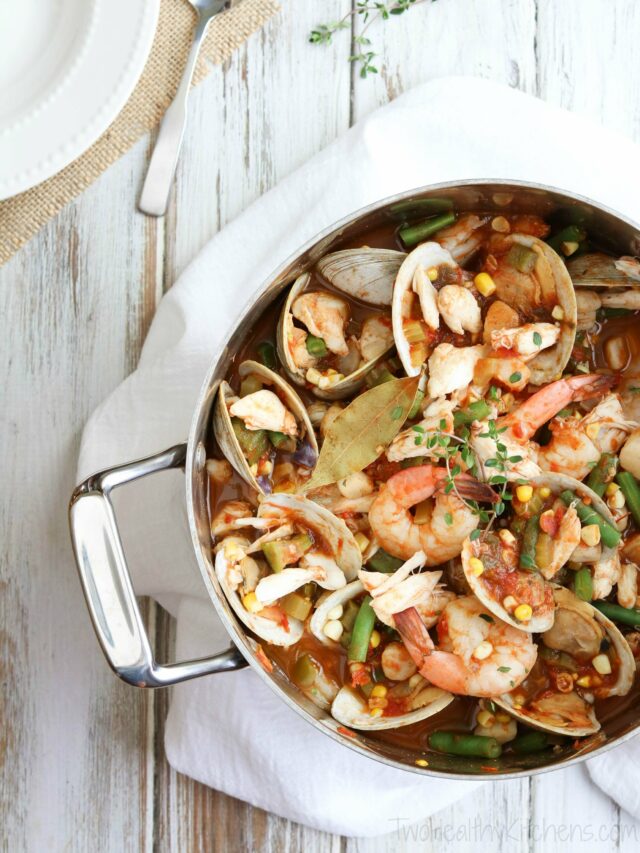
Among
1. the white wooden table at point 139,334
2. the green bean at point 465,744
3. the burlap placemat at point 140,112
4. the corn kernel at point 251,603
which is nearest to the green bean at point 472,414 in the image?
the corn kernel at point 251,603

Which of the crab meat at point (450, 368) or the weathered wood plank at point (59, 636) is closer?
the crab meat at point (450, 368)

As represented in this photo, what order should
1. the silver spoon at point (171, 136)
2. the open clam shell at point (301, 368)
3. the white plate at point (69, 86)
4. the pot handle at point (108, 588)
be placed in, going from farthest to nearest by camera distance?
the silver spoon at point (171, 136) → the white plate at point (69, 86) → the open clam shell at point (301, 368) → the pot handle at point (108, 588)

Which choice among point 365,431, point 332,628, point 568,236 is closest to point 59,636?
point 332,628

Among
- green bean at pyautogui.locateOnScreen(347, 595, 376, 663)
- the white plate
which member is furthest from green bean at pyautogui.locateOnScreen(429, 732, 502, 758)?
the white plate

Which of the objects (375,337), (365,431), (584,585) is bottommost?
(584,585)

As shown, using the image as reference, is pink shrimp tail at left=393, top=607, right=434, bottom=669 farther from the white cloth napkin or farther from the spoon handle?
the spoon handle

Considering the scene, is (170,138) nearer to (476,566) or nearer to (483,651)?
(476,566)

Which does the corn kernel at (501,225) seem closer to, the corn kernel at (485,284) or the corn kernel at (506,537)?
the corn kernel at (485,284)
